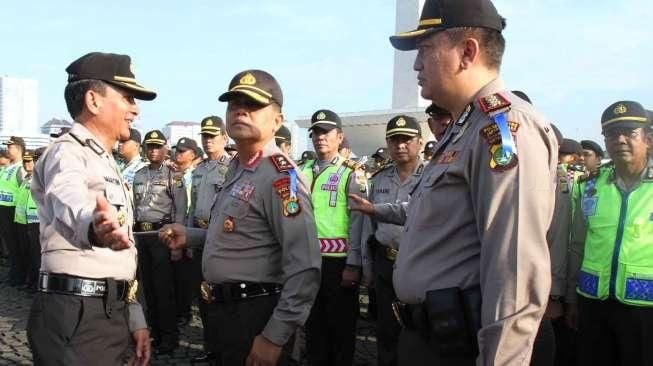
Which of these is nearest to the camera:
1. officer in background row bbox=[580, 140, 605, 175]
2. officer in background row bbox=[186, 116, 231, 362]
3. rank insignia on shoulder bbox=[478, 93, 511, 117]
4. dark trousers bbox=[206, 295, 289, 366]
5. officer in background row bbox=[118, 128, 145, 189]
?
rank insignia on shoulder bbox=[478, 93, 511, 117]

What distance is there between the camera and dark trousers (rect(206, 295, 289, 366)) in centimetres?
269

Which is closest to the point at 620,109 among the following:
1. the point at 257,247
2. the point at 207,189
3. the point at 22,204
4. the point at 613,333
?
the point at 613,333

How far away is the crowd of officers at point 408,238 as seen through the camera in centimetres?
160

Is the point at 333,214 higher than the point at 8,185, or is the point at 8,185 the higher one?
the point at 333,214

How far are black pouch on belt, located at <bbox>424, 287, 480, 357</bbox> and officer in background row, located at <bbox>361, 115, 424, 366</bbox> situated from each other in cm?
269

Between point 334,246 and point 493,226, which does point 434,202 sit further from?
point 334,246

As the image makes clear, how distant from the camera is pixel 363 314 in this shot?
7.49 m

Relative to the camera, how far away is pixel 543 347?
2084mm

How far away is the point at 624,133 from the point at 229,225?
8.81 feet

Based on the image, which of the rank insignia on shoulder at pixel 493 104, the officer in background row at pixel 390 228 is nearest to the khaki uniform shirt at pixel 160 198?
the officer in background row at pixel 390 228

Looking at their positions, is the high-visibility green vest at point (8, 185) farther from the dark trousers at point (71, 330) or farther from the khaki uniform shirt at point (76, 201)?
the dark trousers at point (71, 330)

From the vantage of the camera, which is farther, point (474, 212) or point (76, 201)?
point (76, 201)

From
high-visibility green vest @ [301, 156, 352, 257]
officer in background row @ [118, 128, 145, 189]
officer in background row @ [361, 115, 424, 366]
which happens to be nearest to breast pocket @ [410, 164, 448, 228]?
officer in background row @ [361, 115, 424, 366]

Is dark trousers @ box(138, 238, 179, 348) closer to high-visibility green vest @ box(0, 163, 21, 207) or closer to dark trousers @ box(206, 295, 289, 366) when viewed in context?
dark trousers @ box(206, 295, 289, 366)
